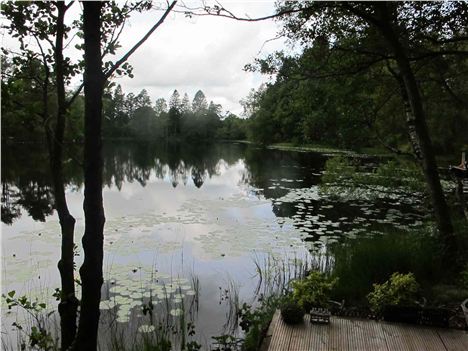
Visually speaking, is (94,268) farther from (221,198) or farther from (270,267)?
(221,198)

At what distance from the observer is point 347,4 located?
735 cm

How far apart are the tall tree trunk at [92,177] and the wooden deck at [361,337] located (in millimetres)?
2069

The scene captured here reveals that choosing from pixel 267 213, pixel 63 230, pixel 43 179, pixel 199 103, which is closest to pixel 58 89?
pixel 63 230

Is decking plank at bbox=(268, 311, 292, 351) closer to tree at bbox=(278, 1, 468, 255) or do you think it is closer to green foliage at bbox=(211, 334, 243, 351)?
green foliage at bbox=(211, 334, 243, 351)

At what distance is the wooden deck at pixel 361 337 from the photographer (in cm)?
465

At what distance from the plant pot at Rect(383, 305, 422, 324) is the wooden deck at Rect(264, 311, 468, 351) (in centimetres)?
8

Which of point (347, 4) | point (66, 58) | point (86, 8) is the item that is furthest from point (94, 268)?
point (347, 4)

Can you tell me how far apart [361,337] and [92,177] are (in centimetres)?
363

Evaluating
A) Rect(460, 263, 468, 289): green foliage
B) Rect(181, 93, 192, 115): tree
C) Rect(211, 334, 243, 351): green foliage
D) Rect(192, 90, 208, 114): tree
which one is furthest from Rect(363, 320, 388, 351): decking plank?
Rect(192, 90, 208, 114): tree

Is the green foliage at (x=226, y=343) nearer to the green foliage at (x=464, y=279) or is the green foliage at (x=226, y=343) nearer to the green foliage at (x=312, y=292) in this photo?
the green foliage at (x=312, y=292)

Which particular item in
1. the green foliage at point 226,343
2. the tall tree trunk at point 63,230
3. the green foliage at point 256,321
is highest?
the tall tree trunk at point 63,230

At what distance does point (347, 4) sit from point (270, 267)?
18.9 feet

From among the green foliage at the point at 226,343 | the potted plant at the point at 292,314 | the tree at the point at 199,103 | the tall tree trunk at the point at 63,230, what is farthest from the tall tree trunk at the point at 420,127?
the tree at the point at 199,103

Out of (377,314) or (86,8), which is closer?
(86,8)
